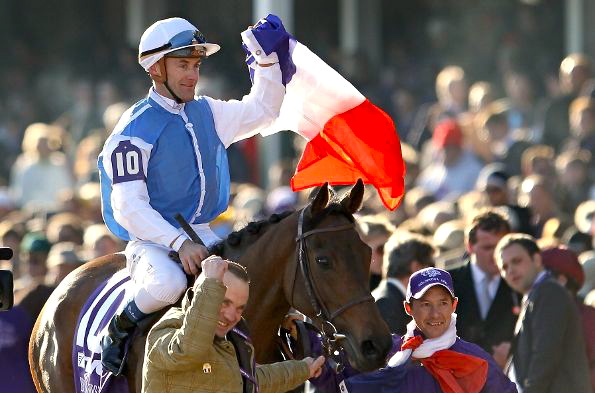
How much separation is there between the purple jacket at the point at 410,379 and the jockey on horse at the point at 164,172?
94 centimetres

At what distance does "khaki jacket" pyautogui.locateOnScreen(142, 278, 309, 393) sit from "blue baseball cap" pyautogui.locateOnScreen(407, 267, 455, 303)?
3.45 ft

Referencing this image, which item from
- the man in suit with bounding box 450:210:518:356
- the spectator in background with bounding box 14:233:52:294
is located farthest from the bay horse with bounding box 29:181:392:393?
the spectator in background with bounding box 14:233:52:294

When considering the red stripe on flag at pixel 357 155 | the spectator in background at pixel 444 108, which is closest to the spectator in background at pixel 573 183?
the spectator in background at pixel 444 108

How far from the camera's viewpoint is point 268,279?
722cm

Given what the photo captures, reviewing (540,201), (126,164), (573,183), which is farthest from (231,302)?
(573,183)

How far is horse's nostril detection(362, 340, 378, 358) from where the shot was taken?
6.75 metres

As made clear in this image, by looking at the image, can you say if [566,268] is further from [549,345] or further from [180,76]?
[180,76]

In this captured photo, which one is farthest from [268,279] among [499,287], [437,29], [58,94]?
[58,94]

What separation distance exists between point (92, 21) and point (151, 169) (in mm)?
17384

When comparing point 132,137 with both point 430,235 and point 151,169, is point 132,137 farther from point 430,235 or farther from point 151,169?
point 430,235

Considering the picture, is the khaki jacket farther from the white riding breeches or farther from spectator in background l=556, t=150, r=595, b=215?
spectator in background l=556, t=150, r=595, b=215

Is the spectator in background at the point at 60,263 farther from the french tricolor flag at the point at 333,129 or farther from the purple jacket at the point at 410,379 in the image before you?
the purple jacket at the point at 410,379

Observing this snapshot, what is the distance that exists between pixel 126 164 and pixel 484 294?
3.39 metres

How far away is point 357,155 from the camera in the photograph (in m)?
8.23
